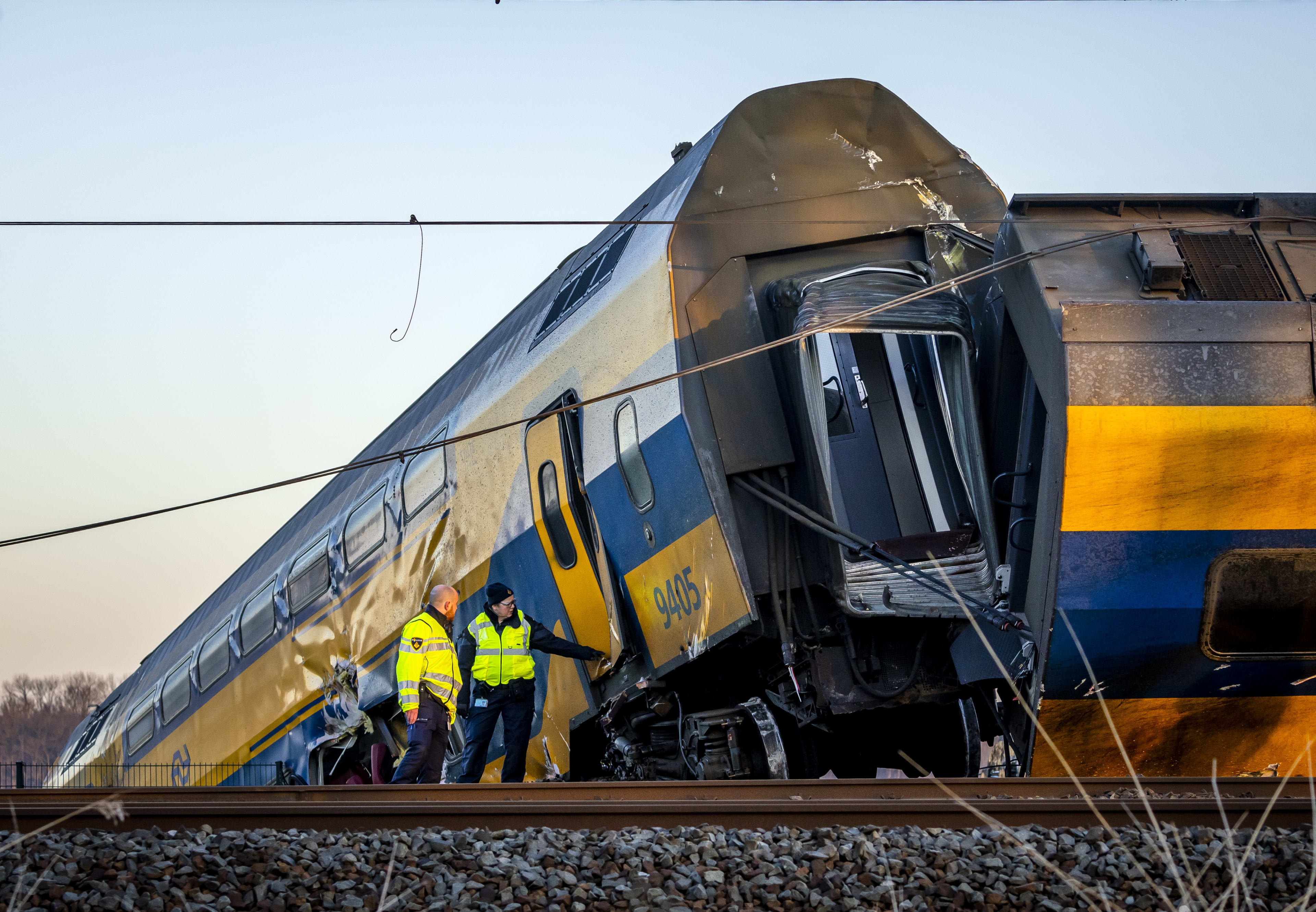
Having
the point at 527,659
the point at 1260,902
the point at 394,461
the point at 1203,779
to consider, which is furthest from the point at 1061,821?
the point at 394,461

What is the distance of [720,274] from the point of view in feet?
23.4

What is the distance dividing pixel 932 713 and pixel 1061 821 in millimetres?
3918

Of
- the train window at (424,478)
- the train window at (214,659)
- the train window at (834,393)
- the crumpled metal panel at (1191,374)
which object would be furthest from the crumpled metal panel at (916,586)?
the train window at (214,659)

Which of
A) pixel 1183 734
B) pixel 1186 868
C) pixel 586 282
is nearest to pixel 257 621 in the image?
pixel 586 282

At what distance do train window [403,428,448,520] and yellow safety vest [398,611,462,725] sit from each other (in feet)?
3.99

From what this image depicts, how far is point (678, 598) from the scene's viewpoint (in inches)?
276

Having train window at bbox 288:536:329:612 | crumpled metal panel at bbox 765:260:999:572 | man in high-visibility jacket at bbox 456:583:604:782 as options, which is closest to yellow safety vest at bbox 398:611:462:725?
man in high-visibility jacket at bbox 456:583:604:782

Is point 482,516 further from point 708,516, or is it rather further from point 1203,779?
point 1203,779

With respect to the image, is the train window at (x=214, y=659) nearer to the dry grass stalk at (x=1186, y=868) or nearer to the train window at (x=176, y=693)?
the train window at (x=176, y=693)

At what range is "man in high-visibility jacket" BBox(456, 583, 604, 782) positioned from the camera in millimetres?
7938

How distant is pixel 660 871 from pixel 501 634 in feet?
14.3

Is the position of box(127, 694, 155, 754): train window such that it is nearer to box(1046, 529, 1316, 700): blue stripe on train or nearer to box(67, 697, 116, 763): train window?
box(67, 697, 116, 763): train window

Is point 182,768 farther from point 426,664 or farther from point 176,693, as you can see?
point 426,664

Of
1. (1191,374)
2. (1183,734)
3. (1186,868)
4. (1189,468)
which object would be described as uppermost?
(1191,374)
